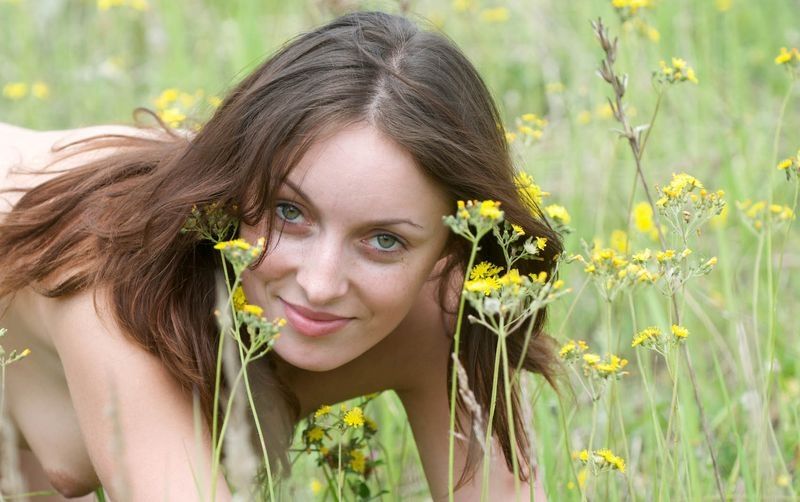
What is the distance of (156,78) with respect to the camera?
388 centimetres

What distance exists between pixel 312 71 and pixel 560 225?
1.40ft

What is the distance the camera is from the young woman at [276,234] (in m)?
Result: 1.54

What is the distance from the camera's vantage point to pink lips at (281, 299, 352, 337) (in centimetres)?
157

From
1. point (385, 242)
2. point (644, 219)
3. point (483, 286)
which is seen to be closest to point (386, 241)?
point (385, 242)

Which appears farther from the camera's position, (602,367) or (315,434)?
(315,434)

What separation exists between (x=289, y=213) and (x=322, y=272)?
0.11 meters

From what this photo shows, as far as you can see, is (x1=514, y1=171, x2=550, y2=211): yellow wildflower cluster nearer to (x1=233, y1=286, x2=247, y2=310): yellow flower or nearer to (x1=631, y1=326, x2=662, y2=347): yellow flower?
(x1=631, y1=326, x2=662, y2=347): yellow flower

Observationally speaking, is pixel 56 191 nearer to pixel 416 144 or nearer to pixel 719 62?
pixel 416 144

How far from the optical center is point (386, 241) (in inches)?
62.0

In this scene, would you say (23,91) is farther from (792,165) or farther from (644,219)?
(792,165)

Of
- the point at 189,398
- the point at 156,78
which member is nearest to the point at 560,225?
the point at 189,398

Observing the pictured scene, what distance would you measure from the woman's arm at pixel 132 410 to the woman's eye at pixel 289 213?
28 cm

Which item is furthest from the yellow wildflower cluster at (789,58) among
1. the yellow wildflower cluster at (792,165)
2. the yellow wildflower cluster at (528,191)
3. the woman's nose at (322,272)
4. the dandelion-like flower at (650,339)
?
the woman's nose at (322,272)

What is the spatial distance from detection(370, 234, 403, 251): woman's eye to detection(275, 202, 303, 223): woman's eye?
10 cm
